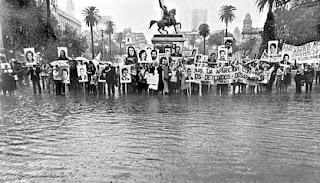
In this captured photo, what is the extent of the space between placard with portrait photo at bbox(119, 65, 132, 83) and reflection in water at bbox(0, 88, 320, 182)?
5.41 metres

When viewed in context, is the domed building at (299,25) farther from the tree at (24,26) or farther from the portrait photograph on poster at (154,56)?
the tree at (24,26)

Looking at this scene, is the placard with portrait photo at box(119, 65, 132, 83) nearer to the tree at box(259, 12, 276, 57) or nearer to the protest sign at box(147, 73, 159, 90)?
the protest sign at box(147, 73, 159, 90)

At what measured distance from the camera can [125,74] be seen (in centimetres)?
1756

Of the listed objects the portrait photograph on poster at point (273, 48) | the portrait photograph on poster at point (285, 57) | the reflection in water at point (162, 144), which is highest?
the portrait photograph on poster at point (273, 48)

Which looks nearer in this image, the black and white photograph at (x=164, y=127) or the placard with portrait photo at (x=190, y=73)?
the black and white photograph at (x=164, y=127)

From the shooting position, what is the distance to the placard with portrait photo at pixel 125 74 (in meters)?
17.5

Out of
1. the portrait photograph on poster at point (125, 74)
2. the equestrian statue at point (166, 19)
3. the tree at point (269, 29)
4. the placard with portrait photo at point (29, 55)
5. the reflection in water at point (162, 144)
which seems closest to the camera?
the reflection in water at point (162, 144)

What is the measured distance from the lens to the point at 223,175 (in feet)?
17.4

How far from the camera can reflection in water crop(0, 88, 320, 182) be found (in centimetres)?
542

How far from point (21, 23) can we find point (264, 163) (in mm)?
35578

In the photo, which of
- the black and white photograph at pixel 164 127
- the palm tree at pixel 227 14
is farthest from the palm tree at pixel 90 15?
the black and white photograph at pixel 164 127

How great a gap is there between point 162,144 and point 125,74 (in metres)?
10.8

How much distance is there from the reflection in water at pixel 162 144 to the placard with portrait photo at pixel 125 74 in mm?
5413

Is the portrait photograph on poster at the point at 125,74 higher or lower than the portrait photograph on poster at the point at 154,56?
lower
